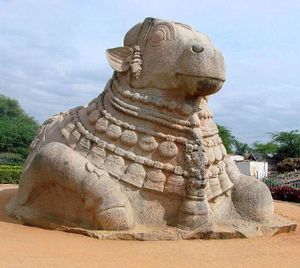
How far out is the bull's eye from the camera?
20.5ft

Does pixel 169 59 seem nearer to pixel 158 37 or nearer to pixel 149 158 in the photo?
pixel 158 37

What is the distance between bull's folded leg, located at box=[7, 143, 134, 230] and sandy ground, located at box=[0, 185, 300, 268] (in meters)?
0.26

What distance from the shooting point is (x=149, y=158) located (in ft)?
19.4

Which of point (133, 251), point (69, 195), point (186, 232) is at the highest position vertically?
point (69, 195)

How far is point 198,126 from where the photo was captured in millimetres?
6109

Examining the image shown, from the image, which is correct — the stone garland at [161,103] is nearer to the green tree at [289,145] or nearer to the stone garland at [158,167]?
the stone garland at [158,167]

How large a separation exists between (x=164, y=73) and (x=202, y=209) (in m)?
1.77

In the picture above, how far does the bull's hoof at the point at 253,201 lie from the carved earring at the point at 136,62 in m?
1.99

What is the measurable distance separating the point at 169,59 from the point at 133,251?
2513mm

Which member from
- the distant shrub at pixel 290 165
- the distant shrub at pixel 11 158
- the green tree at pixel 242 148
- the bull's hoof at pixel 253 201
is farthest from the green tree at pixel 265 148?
the bull's hoof at pixel 253 201

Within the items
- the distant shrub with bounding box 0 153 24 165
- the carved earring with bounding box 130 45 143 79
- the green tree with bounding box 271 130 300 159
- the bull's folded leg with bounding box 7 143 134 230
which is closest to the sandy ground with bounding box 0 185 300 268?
the bull's folded leg with bounding box 7 143 134 230

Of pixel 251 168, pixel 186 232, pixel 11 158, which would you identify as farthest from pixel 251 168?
pixel 186 232

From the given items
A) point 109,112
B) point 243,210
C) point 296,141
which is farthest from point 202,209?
point 296,141

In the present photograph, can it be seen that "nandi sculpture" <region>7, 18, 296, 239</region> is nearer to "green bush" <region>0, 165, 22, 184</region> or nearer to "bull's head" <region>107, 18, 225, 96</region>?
"bull's head" <region>107, 18, 225, 96</region>
